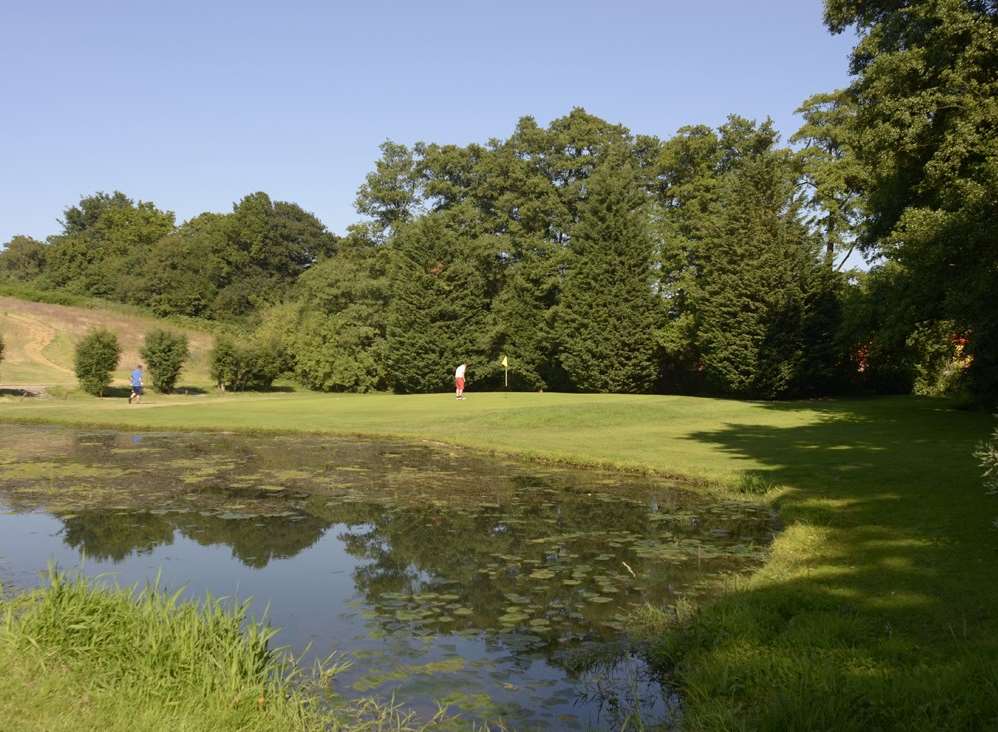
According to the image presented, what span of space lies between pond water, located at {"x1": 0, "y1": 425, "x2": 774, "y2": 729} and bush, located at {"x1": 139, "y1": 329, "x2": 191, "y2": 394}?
72.9ft

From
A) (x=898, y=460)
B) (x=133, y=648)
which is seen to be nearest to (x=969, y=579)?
(x=133, y=648)

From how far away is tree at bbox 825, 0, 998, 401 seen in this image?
696 inches

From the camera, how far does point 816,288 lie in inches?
1470

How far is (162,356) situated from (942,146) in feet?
116

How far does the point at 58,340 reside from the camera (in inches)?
2137

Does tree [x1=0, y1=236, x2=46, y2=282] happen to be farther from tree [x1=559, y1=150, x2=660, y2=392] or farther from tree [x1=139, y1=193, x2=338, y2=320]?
tree [x1=559, y1=150, x2=660, y2=392]

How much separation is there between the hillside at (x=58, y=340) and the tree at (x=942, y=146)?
4036 cm

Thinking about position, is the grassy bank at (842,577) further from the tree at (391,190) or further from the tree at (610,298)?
the tree at (391,190)

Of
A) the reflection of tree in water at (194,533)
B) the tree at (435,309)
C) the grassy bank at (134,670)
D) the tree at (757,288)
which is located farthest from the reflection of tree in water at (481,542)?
the tree at (435,309)

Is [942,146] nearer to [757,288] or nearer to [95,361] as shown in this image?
[757,288]

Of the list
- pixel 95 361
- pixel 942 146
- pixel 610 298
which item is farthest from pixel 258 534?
pixel 610 298

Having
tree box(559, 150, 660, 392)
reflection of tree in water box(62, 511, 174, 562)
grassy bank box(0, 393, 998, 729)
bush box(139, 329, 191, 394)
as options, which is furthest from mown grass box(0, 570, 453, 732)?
tree box(559, 150, 660, 392)

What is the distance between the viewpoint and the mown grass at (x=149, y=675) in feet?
14.6

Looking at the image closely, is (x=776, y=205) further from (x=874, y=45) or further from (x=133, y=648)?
(x=133, y=648)
